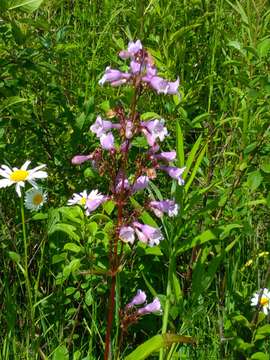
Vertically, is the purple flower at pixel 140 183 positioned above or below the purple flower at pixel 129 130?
below

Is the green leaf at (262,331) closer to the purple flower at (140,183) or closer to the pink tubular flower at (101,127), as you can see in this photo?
the purple flower at (140,183)

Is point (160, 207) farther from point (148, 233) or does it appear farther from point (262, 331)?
point (262, 331)

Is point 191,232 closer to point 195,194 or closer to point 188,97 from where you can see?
point 195,194

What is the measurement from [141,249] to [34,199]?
0.45 meters

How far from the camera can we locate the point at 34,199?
2311 millimetres

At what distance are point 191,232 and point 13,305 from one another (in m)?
0.58

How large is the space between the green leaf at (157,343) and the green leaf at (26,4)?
0.88 metres

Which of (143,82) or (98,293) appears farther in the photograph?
(98,293)

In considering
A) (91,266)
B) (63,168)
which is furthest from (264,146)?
(91,266)

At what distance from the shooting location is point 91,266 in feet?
6.25

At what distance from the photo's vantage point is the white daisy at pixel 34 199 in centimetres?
229

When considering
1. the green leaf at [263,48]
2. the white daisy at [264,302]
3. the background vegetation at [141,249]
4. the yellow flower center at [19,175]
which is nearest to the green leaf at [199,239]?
the background vegetation at [141,249]

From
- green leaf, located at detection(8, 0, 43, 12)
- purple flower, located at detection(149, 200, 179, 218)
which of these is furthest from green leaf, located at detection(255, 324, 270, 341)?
green leaf, located at detection(8, 0, 43, 12)

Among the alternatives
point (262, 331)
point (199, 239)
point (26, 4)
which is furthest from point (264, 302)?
point (26, 4)
